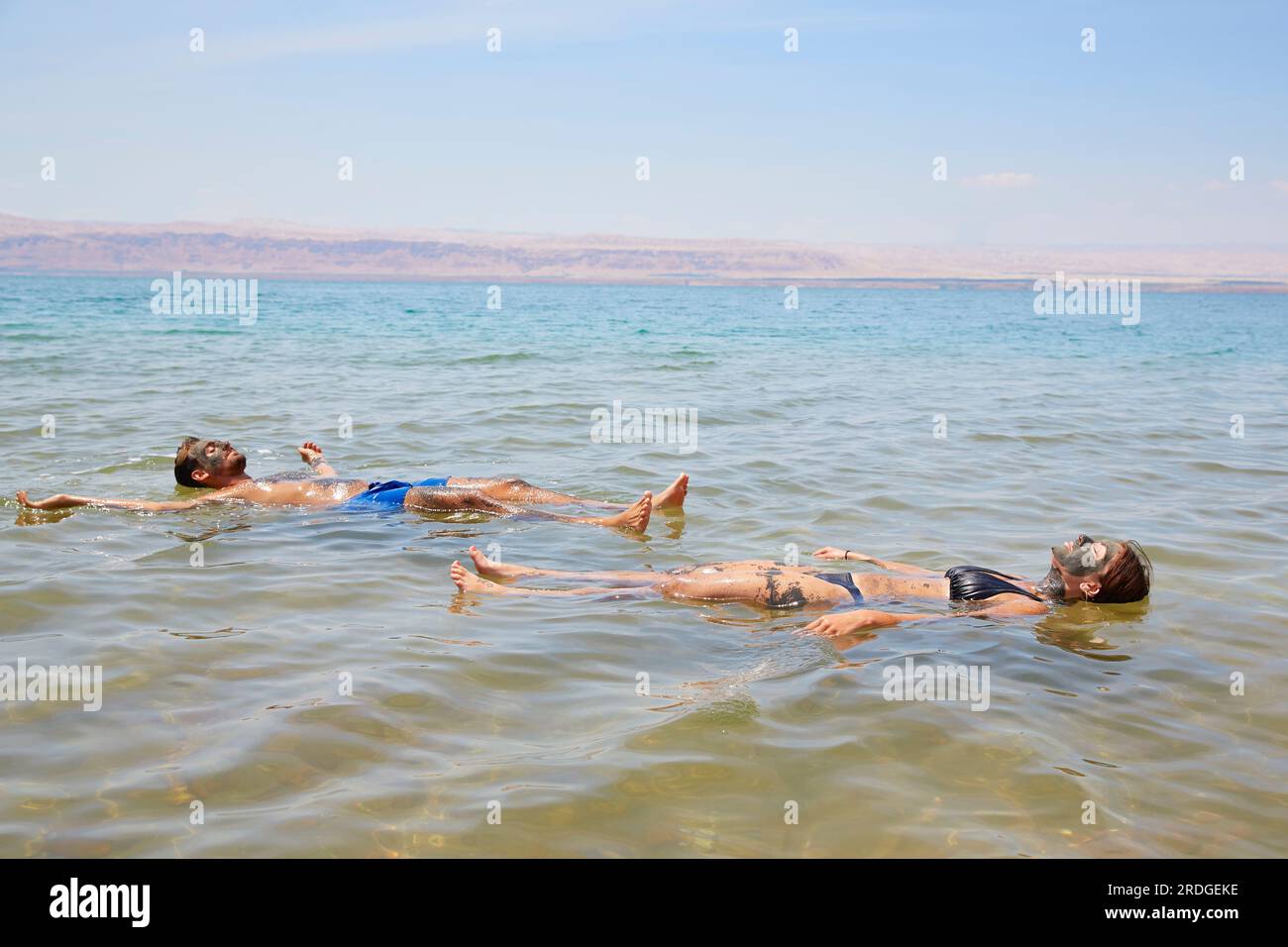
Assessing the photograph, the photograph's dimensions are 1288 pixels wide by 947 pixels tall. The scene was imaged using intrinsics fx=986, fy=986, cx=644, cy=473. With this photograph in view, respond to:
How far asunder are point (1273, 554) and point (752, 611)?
4938 millimetres

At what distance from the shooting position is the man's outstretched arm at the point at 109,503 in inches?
334

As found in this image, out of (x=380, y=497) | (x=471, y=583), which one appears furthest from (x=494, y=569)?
(x=380, y=497)

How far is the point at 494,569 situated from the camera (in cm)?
721

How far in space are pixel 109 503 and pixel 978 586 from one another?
7419 millimetres

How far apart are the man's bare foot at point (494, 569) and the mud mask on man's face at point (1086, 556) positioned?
3.77 metres

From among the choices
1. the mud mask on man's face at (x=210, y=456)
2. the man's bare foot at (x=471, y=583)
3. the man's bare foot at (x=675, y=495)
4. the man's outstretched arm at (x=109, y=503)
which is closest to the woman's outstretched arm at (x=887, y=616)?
the man's bare foot at (x=471, y=583)

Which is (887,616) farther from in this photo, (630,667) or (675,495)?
(675,495)

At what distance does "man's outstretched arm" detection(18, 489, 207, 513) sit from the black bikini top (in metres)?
6.61

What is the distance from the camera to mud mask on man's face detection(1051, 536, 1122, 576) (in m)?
6.69

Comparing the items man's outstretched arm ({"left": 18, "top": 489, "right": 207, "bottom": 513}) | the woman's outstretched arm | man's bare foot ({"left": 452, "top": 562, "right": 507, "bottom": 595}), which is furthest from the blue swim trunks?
the woman's outstretched arm

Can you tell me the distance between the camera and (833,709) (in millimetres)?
5188

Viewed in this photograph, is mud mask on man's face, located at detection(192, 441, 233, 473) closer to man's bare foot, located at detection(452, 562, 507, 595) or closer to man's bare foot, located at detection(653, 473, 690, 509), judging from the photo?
man's bare foot, located at detection(452, 562, 507, 595)

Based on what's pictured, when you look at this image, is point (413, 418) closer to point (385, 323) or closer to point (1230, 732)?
point (1230, 732)

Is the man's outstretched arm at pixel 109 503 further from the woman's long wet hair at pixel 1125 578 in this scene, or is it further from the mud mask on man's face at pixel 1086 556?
the woman's long wet hair at pixel 1125 578
